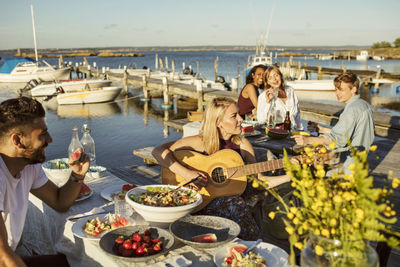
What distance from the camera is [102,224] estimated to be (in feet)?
7.30

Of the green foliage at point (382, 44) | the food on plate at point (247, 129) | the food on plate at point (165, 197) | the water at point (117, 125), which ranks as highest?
the green foliage at point (382, 44)

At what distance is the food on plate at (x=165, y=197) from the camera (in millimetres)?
2217

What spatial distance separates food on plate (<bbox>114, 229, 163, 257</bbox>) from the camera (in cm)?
185

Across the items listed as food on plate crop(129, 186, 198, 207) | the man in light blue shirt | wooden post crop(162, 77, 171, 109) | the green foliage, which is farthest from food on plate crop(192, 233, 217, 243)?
the green foliage

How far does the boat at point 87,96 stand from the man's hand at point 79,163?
20.7m

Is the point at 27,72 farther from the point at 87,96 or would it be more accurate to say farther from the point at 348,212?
the point at 348,212

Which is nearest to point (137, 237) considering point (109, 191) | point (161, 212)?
point (161, 212)

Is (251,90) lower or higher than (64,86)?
higher

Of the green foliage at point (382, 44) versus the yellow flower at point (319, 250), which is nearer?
the yellow flower at point (319, 250)

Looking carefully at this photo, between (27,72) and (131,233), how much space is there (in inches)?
1440

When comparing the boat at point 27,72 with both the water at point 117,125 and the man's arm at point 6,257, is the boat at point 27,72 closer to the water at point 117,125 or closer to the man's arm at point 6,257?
the water at point 117,125

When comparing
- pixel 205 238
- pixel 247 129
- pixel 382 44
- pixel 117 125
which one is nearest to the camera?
pixel 205 238

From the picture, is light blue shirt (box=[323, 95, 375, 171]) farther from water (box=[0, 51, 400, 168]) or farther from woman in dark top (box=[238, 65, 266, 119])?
water (box=[0, 51, 400, 168])

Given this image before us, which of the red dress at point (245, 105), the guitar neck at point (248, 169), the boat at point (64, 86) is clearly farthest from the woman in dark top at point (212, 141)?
the boat at point (64, 86)
